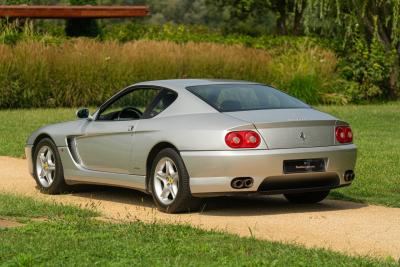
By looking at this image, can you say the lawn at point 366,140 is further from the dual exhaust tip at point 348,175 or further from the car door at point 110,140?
the car door at point 110,140

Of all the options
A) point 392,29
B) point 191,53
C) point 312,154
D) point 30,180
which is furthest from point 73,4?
point 312,154

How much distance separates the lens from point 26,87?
97.6 ft

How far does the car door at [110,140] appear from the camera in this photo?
483 inches

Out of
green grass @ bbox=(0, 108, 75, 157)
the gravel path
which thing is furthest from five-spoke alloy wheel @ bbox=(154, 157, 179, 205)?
green grass @ bbox=(0, 108, 75, 157)

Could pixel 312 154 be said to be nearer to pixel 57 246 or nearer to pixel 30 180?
pixel 57 246

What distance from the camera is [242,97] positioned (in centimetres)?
1205

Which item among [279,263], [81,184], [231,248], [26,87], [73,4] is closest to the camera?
[279,263]

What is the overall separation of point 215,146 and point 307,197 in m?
1.66

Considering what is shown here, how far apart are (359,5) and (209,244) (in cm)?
2530

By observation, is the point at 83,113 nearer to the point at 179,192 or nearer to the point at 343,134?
the point at 179,192

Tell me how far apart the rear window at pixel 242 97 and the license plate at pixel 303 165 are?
826 millimetres

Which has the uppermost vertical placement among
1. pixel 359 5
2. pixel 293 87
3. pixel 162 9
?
pixel 359 5

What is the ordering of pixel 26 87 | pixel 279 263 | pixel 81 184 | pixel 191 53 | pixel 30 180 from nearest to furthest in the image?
pixel 279 263 → pixel 81 184 → pixel 30 180 → pixel 26 87 → pixel 191 53

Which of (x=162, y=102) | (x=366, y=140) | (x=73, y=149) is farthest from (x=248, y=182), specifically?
(x=366, y=140)
